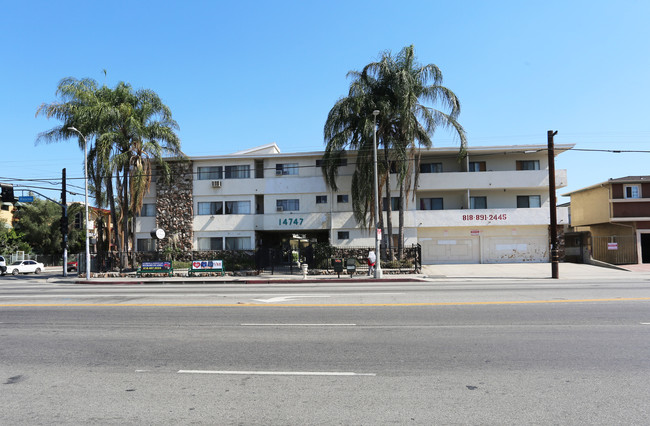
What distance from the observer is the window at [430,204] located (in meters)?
35.1

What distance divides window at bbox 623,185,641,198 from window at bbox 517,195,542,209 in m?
5.62

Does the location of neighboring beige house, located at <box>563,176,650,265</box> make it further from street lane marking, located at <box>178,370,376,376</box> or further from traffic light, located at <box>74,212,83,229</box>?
traffic light, located at <box>74,212,83,229</box>

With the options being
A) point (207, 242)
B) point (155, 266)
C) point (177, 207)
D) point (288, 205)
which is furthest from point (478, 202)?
point (155, 266)

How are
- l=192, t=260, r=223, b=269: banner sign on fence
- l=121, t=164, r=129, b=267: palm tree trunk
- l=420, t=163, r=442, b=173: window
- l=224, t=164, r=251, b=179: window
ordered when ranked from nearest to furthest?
l=192, t=260, r=223, b=269: banner sign on fence < l=121, t=164, r=129, b=267: palm tree trunk < l=420, t=163, r=442, b=173: window < l=224, t=164, r=251, b=179: window

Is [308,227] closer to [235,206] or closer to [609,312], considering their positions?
[235,206]

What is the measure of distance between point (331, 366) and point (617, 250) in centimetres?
3308

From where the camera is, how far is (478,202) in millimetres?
35062

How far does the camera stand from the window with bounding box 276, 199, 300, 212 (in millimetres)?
34822

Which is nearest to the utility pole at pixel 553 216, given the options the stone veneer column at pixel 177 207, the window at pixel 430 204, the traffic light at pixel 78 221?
the window at pixel 430 204

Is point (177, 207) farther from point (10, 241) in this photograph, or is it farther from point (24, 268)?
point (10, 241)

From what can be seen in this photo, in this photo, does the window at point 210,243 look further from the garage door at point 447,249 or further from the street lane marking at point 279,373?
the street lane marking at point 279,373

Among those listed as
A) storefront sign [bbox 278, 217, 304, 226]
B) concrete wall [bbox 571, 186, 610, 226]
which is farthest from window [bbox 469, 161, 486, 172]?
storefront sign [bbox 278, 217, 304, 226]

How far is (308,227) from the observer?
3441cm

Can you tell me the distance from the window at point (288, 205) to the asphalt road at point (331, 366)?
23940mm
